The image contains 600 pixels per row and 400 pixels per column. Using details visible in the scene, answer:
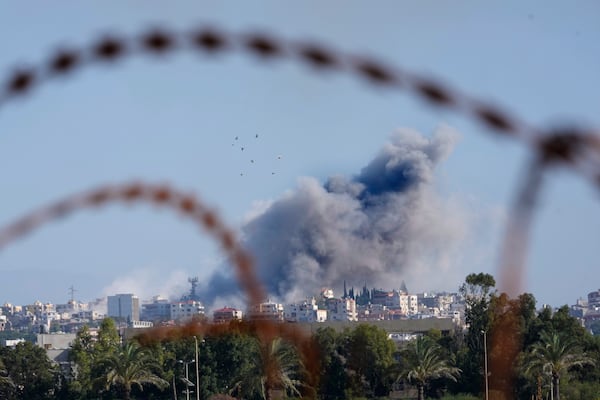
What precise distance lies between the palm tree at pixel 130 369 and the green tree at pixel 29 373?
9345 millimetres

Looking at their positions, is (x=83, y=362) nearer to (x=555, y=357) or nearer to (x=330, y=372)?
(x=330, y=372)

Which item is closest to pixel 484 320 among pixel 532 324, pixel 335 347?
pixel 532 324

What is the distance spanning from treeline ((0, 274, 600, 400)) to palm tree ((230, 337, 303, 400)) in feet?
0.21

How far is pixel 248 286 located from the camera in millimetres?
26406

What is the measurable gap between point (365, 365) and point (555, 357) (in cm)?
1540

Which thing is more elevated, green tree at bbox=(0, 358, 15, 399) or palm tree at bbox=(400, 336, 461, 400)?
palm tree at bbox=(400, 336, 461, 400)

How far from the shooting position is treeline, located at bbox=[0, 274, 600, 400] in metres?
62.8

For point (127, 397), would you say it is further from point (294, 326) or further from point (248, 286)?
point (248, 286)

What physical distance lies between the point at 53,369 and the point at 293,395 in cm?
2868

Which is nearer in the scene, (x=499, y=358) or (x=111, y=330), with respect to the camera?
(x=499, y=358)

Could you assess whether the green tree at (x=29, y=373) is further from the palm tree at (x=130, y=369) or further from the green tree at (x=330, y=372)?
the green tree at (x=330, y=372)

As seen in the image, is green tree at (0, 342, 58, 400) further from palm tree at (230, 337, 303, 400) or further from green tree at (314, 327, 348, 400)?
palm tree at (230, 337, 303, 400)

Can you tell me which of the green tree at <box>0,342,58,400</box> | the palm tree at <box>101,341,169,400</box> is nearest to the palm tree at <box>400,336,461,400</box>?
the palm tree at <box>101,341,169,400</box>

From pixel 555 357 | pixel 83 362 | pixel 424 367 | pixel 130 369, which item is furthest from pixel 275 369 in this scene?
pixel 83 362
